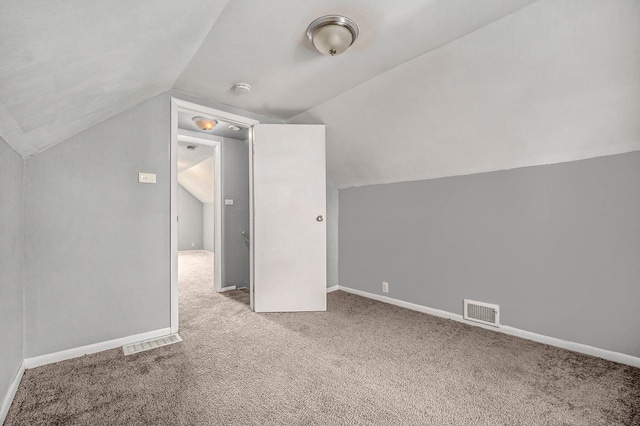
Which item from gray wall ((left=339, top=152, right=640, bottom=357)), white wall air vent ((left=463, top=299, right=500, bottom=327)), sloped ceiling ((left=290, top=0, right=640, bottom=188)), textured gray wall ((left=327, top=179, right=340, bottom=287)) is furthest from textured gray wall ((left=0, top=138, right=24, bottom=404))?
white wall air vent ((left=463, top=299, right=500, bottom=327))

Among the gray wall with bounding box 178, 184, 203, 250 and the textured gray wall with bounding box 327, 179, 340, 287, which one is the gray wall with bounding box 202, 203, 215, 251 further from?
the textured gray wall with bounding box 327, 179, 340, 287

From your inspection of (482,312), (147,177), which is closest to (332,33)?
(147,177)

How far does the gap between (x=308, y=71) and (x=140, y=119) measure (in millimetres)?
1459

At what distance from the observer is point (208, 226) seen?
8.48 meters

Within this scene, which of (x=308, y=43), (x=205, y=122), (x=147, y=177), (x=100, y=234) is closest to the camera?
(x=308, y=43)

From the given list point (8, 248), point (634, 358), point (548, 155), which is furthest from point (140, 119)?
point (634, 358)

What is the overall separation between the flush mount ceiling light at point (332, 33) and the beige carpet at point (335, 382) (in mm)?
2062

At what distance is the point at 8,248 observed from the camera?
153 centimetres

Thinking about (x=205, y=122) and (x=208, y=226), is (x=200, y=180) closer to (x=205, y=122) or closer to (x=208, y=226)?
(x=208, y=226)

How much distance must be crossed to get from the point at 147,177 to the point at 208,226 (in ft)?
21.1

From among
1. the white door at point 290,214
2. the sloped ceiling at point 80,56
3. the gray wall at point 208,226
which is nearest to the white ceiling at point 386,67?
the sloped ceiling at point 80,56

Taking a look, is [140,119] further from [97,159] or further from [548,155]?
[548,155]

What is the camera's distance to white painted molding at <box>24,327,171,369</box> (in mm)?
1895

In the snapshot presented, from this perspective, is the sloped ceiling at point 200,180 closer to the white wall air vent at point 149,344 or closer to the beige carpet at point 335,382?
the white wall air vent at point 149,344
